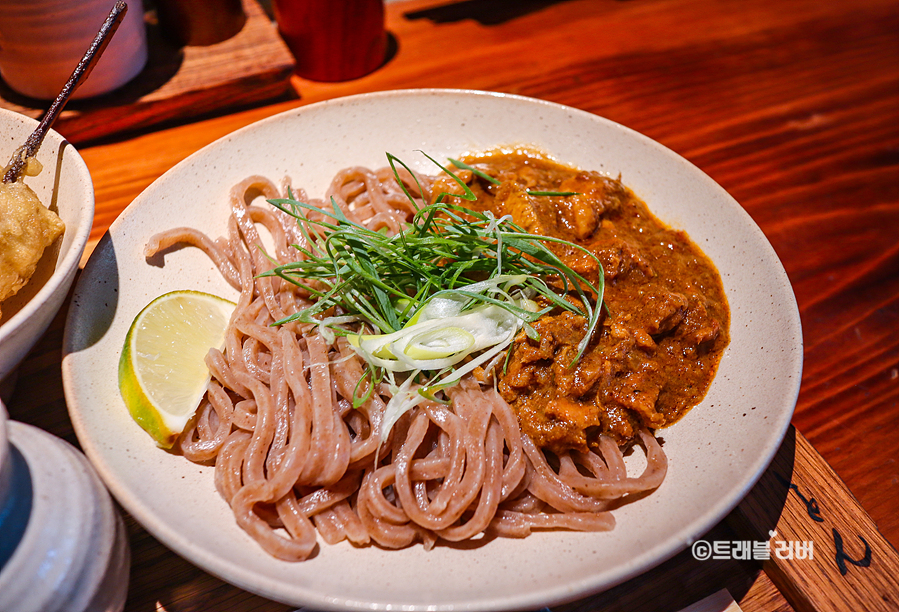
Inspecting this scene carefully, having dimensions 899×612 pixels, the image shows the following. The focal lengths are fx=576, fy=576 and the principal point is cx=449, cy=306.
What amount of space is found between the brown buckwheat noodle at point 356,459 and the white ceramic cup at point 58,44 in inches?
68.5

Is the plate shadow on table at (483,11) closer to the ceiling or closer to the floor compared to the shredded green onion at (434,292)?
closer to the ceiling

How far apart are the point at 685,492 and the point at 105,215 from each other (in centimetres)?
360

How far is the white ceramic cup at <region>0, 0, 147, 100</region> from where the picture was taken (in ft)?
11.0

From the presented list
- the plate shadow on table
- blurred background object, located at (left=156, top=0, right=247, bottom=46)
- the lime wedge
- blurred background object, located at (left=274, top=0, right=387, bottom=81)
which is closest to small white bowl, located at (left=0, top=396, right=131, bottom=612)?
the lime wedge

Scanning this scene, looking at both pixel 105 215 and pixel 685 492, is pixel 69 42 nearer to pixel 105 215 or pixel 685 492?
pixel 105 215

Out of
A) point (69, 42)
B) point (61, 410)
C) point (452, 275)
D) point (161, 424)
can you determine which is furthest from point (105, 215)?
point (452, 275)

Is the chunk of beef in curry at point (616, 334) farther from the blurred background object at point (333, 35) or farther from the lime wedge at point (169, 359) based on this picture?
the blurred background object at point (333, 35)

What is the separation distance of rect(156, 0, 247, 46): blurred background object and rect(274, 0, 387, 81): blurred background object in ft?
1.24

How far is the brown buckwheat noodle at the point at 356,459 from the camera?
2225 millimetres

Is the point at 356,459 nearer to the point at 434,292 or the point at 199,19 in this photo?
the point at 434,292

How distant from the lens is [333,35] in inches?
179

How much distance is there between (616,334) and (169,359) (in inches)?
77.9

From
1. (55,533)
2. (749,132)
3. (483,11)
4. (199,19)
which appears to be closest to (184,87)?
(199,19)

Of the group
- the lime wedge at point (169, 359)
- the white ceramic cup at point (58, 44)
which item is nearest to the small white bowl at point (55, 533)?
the lime wedge at point (169, 359)
